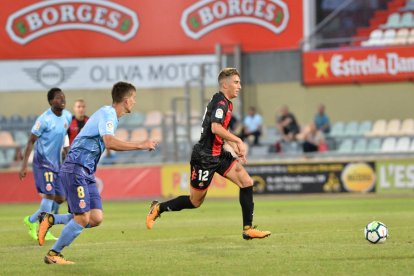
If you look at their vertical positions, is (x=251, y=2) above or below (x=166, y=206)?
above

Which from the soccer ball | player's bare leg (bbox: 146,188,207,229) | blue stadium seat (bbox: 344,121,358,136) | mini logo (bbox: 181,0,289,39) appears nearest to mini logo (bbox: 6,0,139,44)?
mini logo (bbox: 181,0,289,39)

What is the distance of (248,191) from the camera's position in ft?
39.8

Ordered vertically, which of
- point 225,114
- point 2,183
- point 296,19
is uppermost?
point 296,19

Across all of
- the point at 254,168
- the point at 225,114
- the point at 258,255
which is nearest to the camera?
the point at 258,255

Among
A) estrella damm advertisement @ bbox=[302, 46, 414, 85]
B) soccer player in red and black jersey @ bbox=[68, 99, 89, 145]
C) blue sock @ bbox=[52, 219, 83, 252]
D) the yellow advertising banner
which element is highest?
estrella damm advertisement @ bbox=[302, 46, 414, 85]

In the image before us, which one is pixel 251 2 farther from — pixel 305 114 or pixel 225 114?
pixel 225 114

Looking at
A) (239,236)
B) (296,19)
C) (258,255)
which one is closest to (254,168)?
(296,19)

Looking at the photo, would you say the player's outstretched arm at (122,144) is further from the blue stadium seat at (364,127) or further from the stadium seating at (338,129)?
the blue stadium seat at (364,127)

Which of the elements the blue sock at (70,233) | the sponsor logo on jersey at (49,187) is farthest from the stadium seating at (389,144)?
the blue sock at (70,233)

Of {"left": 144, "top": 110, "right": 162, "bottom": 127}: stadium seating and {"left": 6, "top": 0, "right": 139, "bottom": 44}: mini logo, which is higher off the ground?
{"left": 6, "top": 0, "right": 139, "bottom": 44}: mini logo

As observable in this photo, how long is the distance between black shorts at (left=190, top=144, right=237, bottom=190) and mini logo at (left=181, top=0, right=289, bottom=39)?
55.7 ft

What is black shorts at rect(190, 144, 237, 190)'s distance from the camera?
12102 mm

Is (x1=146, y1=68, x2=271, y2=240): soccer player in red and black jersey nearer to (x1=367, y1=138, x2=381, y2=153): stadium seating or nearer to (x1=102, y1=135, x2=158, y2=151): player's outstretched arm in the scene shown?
(x1=102, y1=135, x2=158, y2=151): player's outstretched arm

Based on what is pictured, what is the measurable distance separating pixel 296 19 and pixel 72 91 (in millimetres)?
7345
